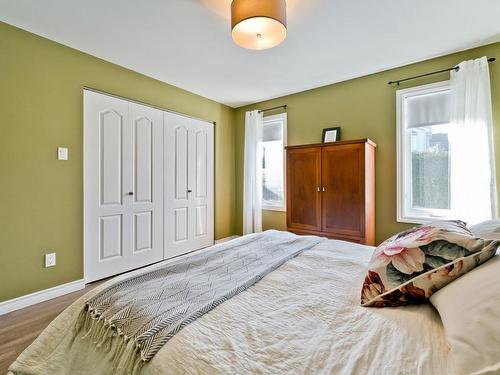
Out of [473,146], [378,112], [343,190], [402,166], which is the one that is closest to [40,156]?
[343,190]

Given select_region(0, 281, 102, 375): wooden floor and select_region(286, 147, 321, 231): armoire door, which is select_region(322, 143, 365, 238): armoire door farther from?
select_region(0, 281, 102, 375): wooden floor

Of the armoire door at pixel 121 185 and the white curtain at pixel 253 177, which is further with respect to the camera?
the white curtain at pixel 253 177

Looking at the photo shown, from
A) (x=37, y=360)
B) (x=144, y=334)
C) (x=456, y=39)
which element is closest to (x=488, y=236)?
(x=144, y=334)

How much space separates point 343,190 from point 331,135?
96cm

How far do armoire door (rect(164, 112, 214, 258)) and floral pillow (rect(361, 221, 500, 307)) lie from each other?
2.99 meters

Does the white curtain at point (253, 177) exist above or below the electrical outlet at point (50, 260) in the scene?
above

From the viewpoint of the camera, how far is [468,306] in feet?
2.25

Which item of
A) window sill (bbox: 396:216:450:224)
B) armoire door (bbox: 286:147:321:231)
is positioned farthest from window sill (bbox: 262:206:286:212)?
window sill (bbox: 396:216:450:224)

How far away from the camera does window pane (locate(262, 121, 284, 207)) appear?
13.3 ft

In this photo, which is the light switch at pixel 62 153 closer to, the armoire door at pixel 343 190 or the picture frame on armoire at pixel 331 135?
the armoire door at pixel 343 190

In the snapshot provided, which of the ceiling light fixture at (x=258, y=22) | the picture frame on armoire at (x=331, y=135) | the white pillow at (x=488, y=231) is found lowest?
the white pillow at (x=488, y=231)

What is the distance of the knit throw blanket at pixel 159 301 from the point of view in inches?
32.1

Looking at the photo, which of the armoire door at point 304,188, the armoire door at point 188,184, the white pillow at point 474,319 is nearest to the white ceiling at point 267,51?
the armoire door at point 188,184

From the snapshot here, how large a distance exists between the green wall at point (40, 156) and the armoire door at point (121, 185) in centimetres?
11
